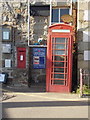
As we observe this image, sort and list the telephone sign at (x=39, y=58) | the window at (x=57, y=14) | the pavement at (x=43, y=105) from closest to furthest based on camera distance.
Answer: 1. the pavement at (x=43, y=105)
2. the telephone sign at (x=39, y=58)
3. the window at (x=57, y=14)

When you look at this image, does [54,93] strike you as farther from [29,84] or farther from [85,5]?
[85,5]

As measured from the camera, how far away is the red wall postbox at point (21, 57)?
34.7 ft

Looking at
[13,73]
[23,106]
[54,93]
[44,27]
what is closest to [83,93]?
[54,93]

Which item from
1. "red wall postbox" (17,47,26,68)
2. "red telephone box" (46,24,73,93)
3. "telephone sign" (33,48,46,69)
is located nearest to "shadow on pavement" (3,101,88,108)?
"red telephone box" (46,24,73,93)

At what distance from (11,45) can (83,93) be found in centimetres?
403

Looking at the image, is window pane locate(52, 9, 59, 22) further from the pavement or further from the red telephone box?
the pavement

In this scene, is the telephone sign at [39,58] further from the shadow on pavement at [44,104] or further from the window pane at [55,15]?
the shadow on pavement at [44,104]

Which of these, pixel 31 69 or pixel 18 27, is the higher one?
pixel 18 27

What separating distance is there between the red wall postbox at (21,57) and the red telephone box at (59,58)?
1.48m

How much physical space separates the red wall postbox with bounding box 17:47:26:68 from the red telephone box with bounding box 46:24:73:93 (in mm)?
1484

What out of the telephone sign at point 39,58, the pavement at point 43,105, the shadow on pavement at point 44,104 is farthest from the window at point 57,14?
the shadow on pavement at point 44,104

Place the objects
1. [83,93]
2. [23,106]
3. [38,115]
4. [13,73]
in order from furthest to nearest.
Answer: [13,73]
[83,93]
[23,106]
[38,115]

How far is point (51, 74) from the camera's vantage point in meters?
9.50

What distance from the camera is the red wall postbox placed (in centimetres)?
1058
